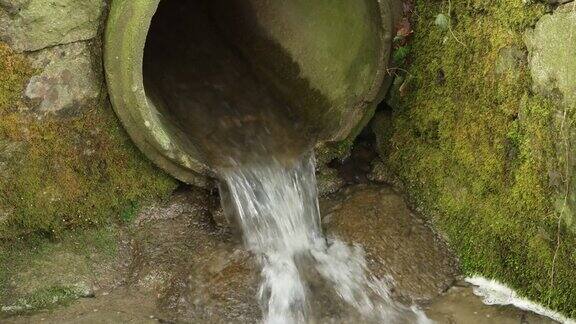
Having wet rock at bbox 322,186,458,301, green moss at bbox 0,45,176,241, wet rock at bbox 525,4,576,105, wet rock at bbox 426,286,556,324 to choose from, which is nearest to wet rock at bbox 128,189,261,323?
green moss at bbox 0,45,176,241

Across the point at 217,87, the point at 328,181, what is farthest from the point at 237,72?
the point at 328,181

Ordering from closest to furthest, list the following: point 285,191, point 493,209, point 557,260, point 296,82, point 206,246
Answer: point 557,260 → point 493,209 → point 206,246 → point 285,191 → point 296,82

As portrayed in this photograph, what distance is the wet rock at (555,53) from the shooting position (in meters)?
3.00

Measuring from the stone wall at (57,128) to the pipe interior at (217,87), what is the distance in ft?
1.68

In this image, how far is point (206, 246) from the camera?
388cm

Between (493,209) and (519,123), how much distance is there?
0.50 metres

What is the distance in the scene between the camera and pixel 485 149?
11.8ft

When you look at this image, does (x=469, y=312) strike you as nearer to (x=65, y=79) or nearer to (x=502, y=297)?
(x=502, y=297)

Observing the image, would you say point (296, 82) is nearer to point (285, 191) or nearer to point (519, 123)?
point (285, 191)

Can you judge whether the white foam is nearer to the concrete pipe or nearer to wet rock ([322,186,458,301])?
wet rock ([322,186,458,301])

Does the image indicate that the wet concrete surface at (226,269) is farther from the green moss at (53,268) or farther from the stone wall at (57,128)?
the stone wall at (57,128)

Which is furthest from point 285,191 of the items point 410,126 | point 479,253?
point 479,253

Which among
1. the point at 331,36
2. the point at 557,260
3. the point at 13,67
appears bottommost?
the point at 13,67

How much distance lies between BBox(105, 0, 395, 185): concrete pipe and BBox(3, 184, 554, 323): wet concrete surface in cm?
37
